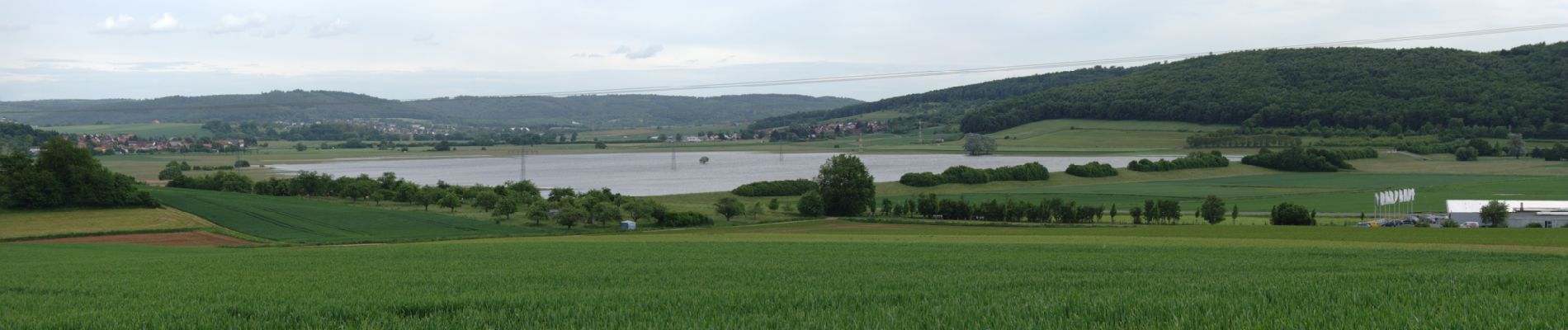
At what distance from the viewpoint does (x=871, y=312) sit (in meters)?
9.06

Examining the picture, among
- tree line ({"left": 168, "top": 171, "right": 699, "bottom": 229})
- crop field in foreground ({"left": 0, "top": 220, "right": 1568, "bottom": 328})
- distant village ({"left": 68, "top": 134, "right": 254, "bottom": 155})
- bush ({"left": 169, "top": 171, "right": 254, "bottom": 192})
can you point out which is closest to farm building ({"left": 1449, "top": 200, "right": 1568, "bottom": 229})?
crop field in foreground ({"left": 0, "top": 220, "right": 1568, "bottom": 328})

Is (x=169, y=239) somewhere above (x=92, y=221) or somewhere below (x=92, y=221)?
below

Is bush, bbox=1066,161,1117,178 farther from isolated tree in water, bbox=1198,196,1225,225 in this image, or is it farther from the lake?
isolated tree in water, bbox=1198,196,1225,225

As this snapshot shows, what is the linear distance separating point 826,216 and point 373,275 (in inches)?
1662

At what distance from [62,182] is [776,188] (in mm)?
41871

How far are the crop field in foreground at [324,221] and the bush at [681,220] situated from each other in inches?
235

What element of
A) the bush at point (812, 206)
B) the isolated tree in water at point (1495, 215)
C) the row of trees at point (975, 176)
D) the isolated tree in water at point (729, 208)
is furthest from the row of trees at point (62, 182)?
the isolated tree in water at point (1495, 215)

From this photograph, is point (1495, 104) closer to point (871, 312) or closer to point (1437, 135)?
point (1437, 135)

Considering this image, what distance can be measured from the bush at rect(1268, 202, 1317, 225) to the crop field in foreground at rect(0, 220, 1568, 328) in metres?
25.2

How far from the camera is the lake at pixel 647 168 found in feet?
294

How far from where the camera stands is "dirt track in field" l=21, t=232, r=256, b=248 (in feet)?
135

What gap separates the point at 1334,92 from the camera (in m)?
125

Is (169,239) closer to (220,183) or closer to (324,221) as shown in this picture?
(324,221)

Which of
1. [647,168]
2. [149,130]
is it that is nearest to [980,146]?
[647,168]
